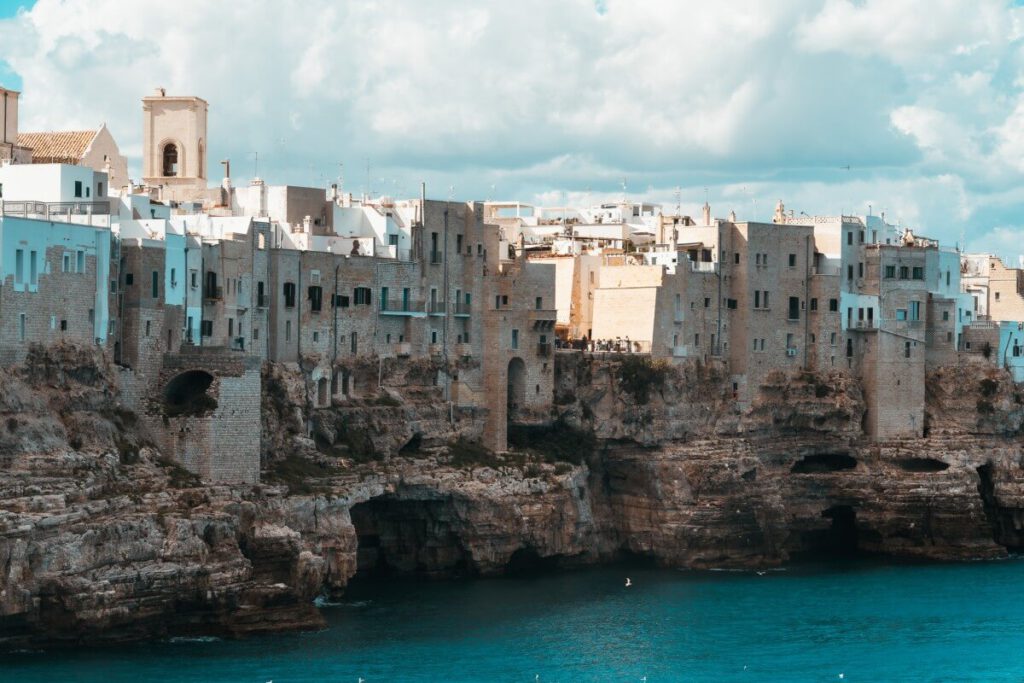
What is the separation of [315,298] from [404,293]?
450cm

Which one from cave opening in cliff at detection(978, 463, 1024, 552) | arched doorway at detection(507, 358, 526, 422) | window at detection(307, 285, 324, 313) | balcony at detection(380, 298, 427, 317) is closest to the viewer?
window at detection(307, 285, 324, 313)

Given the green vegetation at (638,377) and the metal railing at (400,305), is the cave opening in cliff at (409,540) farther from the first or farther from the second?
the green vegetation at (638,377)

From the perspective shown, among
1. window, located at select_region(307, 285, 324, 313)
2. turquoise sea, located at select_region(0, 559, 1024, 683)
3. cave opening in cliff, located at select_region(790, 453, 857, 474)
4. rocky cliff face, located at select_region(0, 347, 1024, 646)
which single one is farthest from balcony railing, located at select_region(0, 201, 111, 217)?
cave opening in cliff, located at select_region(790, 453, 857, 474)

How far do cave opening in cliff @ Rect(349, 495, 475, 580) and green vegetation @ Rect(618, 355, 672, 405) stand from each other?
10605 millimetres

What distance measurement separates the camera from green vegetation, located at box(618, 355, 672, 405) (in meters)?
96.8

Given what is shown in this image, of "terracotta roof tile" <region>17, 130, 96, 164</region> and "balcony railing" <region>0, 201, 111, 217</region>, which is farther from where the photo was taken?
"terracotta roof tile" <region>17, 130, 96, 164</region>

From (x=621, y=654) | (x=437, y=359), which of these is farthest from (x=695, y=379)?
(x=621, y=654)

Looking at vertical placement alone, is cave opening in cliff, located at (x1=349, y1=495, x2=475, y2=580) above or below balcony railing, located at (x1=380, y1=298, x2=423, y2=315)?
below

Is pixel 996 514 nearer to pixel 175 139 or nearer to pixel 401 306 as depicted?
pixel 401 306

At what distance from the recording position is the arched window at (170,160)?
4003 inches

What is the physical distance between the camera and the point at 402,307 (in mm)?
90875

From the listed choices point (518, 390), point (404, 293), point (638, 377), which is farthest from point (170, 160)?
point (638, 377)

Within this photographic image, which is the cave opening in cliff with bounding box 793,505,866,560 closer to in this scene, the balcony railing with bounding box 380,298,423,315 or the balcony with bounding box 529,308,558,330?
the balcony with bounding box 529,308,558,330

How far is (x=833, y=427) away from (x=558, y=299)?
12262 mm
